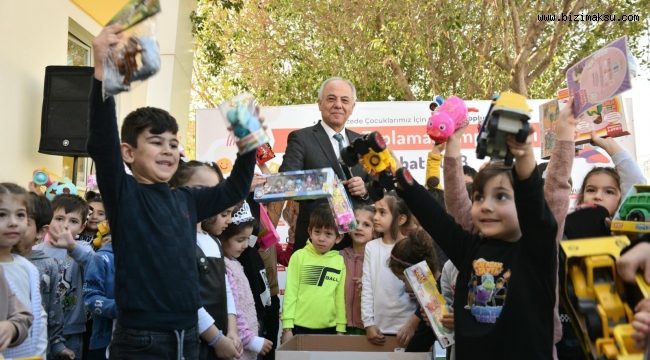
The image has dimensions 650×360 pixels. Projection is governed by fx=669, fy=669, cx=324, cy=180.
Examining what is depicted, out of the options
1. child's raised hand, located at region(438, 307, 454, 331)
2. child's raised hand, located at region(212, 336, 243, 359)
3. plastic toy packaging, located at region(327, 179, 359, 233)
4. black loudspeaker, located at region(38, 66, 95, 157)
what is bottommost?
child's raised hand, located at region(212, 336, 243, 359)

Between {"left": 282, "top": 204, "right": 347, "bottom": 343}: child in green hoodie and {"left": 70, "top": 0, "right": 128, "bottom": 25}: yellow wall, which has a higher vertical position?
{"left": 70, "top": 0, "right": 128, "bottom": 25}: yellow wall

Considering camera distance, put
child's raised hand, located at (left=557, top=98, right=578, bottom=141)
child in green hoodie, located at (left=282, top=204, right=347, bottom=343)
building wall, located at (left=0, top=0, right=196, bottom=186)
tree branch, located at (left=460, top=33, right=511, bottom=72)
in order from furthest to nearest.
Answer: tree branch, located at (left=460, top=33, right=511, bottom=72), building wall, located at (left=0, top=0, right=196, bottom=186), child in green hoodie, located at (left=282, top=204, right=347, bottom=343), child's raised hand, located at (left=557, top=98, right=578, bottom=141)

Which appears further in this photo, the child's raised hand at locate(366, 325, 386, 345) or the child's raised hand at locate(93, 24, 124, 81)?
the child's raised hand at locate(366, 325, 386, 345)

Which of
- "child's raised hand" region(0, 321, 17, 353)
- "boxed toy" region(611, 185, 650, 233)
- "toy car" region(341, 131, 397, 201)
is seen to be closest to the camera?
"boxed toy" region(611, 185, 650, 233)

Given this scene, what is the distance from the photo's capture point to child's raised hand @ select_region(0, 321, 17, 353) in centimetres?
229

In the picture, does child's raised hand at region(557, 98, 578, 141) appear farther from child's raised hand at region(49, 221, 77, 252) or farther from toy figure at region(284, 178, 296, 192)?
child's raised hand at region(49, 221, 77, 252)

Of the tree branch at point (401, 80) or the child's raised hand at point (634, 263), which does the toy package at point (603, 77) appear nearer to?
the child's raised hand at point (634, 263)

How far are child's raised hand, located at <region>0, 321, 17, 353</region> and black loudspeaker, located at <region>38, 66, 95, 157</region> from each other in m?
5.61

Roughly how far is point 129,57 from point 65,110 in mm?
6087

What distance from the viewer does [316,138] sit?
4688 mm

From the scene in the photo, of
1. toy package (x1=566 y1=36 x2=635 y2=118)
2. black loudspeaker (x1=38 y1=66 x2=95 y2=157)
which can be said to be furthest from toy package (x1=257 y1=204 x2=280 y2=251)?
black loudspeaker (x1=38 y1=66 x2=95 y2=157)

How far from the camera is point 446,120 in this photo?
9.00ft

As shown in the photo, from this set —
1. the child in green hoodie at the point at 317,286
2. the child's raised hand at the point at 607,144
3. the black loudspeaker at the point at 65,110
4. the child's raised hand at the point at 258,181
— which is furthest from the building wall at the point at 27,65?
the child's raised hand at the point at 607,144

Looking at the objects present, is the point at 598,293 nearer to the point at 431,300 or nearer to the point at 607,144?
the point at 431,300
